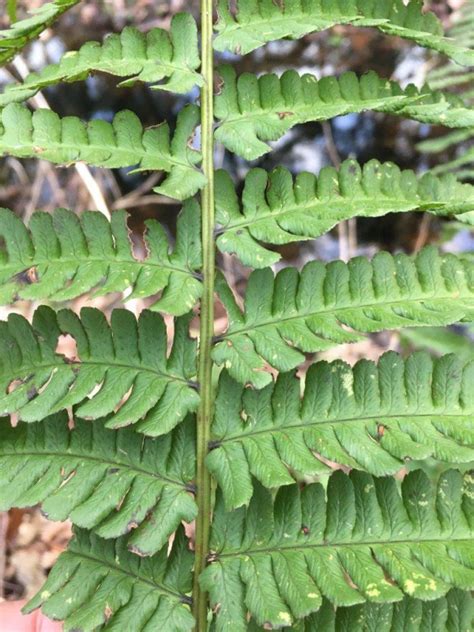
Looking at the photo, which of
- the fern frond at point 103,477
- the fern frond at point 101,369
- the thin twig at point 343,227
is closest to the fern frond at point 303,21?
the fern frond at point 101,369

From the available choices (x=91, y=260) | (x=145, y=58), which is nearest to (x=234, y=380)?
(x=91, y=260)

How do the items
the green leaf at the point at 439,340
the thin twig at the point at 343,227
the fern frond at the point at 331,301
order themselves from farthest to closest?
the thin twig at the point at 343,227 < the green leaf at the point at 439,340 < the fern frond at the point at 331,301

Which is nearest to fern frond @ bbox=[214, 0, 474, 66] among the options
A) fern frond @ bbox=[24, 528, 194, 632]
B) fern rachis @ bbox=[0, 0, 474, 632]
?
fern rachis @ bbox=[0, 0, 474, 632]

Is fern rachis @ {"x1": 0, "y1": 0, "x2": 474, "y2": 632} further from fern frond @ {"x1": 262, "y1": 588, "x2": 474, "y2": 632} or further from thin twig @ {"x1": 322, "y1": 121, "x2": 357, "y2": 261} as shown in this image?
thin twig @ {"x1": 322, "y1": 121, "x2": 357, "y2": 261}

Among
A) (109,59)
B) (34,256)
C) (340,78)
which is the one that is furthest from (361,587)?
(109,59)

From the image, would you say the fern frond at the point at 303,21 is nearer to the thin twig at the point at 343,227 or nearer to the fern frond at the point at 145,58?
the fern frond at the point at 145,58

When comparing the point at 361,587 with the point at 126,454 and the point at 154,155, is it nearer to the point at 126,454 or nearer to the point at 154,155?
the point at 126,454
